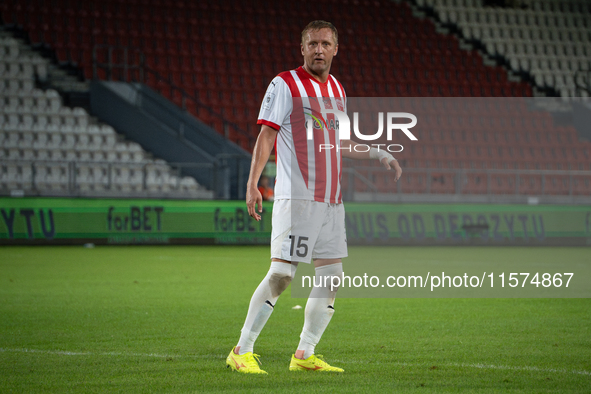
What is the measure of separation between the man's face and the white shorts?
810 mm

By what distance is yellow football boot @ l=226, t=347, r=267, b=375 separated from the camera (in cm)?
426

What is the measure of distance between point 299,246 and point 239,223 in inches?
473

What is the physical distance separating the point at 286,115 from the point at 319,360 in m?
1.45

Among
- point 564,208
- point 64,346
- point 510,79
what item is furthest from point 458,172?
point 64,346

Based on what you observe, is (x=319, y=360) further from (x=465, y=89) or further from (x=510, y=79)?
(x=510, y=79)

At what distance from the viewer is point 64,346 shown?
5070 millimetres

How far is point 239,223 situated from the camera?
16.2 metres

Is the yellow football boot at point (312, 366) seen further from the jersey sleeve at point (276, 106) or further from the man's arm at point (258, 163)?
the jersey sleeve at point (276, 106)

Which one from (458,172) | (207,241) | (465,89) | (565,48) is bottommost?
(207,241)

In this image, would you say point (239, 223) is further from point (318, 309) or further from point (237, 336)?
point (318, 309)

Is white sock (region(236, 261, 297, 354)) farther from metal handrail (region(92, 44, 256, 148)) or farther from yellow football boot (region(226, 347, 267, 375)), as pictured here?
metal handrail (region(92, 44, 256, 148))

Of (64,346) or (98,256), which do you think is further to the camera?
(98,256)

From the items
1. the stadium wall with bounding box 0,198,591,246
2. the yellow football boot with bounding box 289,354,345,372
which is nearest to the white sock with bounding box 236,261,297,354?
the yellow football boot with bounding box 289,354,345,372

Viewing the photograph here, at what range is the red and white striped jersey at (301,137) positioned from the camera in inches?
170
